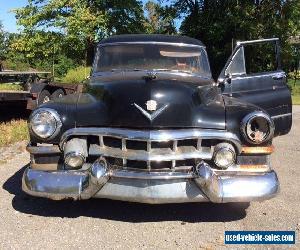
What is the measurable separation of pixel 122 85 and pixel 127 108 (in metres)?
0.36

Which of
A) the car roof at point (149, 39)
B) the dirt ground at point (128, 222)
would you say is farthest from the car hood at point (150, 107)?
the car roof at point (149, 39)

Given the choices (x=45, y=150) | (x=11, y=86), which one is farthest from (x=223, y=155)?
(x=11, y=86)

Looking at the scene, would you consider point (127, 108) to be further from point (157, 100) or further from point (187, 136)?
point (187, 136)

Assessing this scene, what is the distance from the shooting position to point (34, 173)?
15.0 feet

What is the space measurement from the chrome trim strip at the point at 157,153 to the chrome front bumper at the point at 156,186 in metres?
0.12

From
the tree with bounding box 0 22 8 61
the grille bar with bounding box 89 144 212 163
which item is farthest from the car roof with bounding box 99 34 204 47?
the tree with bounding box 0 22 8 61

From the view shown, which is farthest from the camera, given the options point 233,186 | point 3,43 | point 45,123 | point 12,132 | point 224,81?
point 3,43

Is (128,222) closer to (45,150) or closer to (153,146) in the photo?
(153,146)

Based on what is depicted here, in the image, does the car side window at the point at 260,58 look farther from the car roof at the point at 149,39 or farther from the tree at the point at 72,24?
the car roof at the point at 149,39

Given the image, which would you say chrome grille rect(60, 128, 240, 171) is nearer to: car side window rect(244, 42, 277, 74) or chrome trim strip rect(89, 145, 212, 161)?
chrome trim strip rect(89, 145, 212, 161)

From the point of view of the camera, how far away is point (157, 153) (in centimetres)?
434

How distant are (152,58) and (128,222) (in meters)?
2.25

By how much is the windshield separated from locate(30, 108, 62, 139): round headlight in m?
1.55

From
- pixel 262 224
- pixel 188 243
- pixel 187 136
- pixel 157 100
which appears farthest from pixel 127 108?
pixel 262 224
